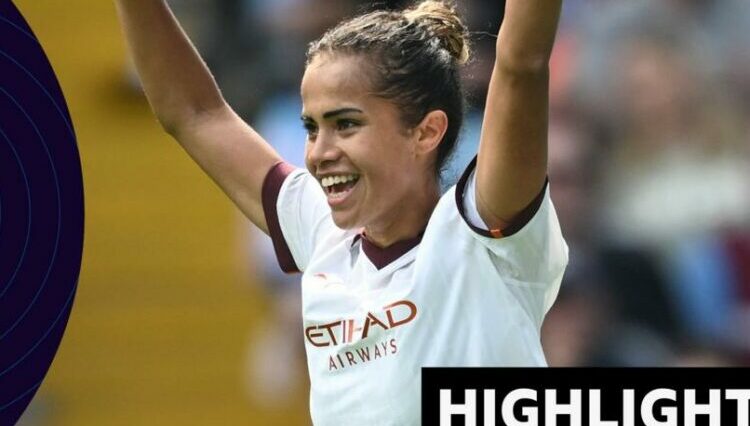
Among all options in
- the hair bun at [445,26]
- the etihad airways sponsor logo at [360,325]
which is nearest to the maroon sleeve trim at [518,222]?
the etihad airways sponsor logo at [360,325]

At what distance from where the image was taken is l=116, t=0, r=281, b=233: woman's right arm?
131 inches

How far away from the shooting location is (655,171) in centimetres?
556

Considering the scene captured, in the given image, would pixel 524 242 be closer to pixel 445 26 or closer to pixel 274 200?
pixel 445 26

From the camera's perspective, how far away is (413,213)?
3041 millimetres

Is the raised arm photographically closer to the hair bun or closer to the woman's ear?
the woman's ear

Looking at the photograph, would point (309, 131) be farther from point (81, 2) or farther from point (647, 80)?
point (81, 2)

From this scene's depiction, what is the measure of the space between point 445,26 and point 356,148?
1.08 feet

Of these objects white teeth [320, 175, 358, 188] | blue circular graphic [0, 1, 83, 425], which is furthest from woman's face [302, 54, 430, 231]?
blue circular graphic [0, 1, 83, 425]

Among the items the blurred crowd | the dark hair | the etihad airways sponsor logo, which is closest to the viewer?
the etihad airways sponsor logo

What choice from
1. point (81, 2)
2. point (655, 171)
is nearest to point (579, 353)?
point (655, 171)

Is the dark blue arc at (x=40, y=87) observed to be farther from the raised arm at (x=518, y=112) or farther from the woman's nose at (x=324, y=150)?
the raised arm at (x=518, y=112)

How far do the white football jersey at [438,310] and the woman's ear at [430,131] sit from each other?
0.50 ft

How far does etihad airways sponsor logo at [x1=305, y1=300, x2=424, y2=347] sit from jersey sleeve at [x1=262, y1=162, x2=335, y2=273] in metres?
0.30

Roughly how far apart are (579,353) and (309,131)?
2152 millimetres
